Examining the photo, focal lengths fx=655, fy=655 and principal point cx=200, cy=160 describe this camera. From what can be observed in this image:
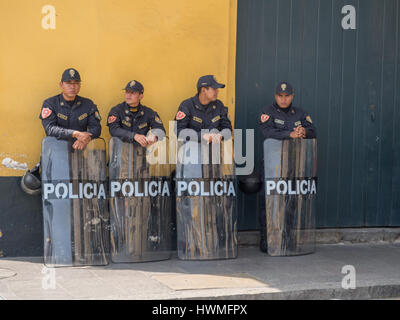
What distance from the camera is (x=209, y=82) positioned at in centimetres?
767

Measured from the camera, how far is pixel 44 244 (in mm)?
7164

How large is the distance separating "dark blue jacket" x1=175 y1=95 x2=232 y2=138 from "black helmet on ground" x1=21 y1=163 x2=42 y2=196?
169 cm

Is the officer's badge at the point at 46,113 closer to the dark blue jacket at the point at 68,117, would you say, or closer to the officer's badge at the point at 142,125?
the dark blue jacket at the point at 68,117

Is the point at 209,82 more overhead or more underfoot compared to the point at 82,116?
more overhead

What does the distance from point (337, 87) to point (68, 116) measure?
3.76 meters

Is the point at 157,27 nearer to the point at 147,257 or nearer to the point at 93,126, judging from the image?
the point at 93,126

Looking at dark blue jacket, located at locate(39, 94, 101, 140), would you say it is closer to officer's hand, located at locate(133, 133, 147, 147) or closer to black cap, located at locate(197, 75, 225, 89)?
officer's hand, located at locate(133, 133, 147, 147)

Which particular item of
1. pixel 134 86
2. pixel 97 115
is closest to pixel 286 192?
pixel 134 86

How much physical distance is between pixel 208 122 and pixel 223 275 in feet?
6.27

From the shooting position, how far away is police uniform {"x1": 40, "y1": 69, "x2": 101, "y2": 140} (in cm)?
717

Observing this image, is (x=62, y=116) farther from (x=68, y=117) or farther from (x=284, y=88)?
(x=284, y=88)

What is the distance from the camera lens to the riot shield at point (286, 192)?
789cm

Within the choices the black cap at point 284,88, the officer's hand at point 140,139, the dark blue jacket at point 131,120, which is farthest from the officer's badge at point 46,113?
the black cap at point 284,88

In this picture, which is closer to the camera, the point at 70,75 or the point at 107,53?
the point at 70,75
